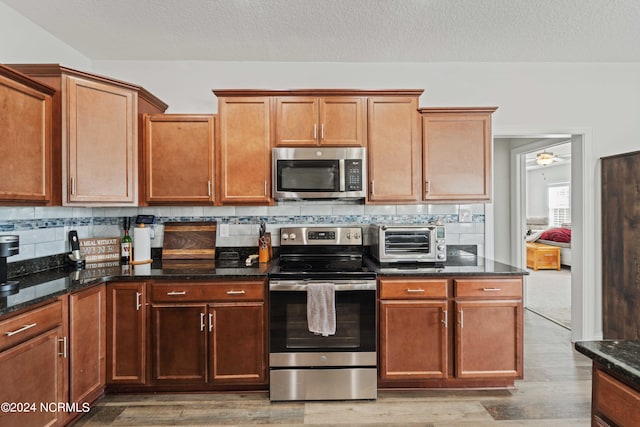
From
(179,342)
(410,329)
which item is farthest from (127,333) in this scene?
(410,329)

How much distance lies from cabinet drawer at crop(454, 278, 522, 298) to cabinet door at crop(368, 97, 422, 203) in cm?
77

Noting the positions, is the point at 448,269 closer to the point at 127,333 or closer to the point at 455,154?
the point at 455,154

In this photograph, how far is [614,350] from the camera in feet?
3.44

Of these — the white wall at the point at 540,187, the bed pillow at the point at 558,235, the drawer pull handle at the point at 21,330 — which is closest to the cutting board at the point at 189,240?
the drawer pull handle at the point at 21,330

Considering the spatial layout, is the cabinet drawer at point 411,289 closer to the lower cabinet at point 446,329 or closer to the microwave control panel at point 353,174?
the lower cabinet at point 446,329

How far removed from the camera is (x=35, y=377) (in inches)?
69.4

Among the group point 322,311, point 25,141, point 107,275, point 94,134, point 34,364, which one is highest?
point 94,134

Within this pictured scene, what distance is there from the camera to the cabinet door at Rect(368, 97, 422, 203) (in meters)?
2.76

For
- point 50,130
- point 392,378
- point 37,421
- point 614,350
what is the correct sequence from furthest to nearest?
point 392,378, point 50,130, point 37,421, point 614,350

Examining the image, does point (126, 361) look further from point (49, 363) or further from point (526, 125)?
point (526, 125)

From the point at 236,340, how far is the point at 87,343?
91cm

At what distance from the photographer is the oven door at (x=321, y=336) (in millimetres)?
2363

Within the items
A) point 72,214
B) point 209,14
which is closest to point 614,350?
point 209,14

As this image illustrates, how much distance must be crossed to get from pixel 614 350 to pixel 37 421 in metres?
2.56
